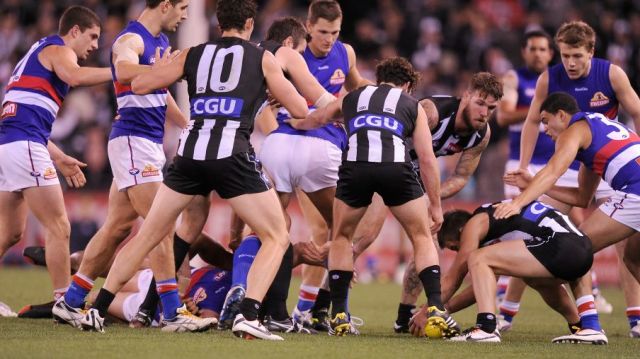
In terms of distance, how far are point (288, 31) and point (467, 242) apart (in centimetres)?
250

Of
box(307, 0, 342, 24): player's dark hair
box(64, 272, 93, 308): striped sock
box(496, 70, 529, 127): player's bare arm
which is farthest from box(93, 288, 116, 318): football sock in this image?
box(496, 70, 529, 127): player's bare arm

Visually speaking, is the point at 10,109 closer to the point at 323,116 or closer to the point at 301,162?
the point at 301,162

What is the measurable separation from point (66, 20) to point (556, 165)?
4.55 metres

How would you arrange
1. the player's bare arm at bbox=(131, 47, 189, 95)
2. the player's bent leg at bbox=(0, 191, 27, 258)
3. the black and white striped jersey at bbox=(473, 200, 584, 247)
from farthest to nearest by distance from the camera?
the player's bent leg at bbox=(0, 191, 27, 258) < the black and white striped jersey at bbox=(473, 200, 584, 247) < the player's bare arm at bbox=(131, 47, 189, 95)

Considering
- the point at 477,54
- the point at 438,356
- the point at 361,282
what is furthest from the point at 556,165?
the point at 477,54

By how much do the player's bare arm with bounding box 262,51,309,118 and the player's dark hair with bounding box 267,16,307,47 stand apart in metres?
1.68

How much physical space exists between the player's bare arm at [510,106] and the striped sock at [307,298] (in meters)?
3.71

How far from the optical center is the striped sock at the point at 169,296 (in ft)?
27.6

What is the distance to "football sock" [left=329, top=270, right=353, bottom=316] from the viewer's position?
8562 mm

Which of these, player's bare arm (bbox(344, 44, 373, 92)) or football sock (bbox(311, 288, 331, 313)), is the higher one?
player's bare arm (bbox(344, 44, 373, 92))

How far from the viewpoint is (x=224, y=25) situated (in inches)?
307

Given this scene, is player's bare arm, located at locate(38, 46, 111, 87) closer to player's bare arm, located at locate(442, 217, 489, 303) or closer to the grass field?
the grass field

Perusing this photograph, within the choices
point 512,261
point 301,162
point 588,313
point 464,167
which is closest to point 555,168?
point 512,261

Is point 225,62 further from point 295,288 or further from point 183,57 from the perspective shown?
point 295,288
